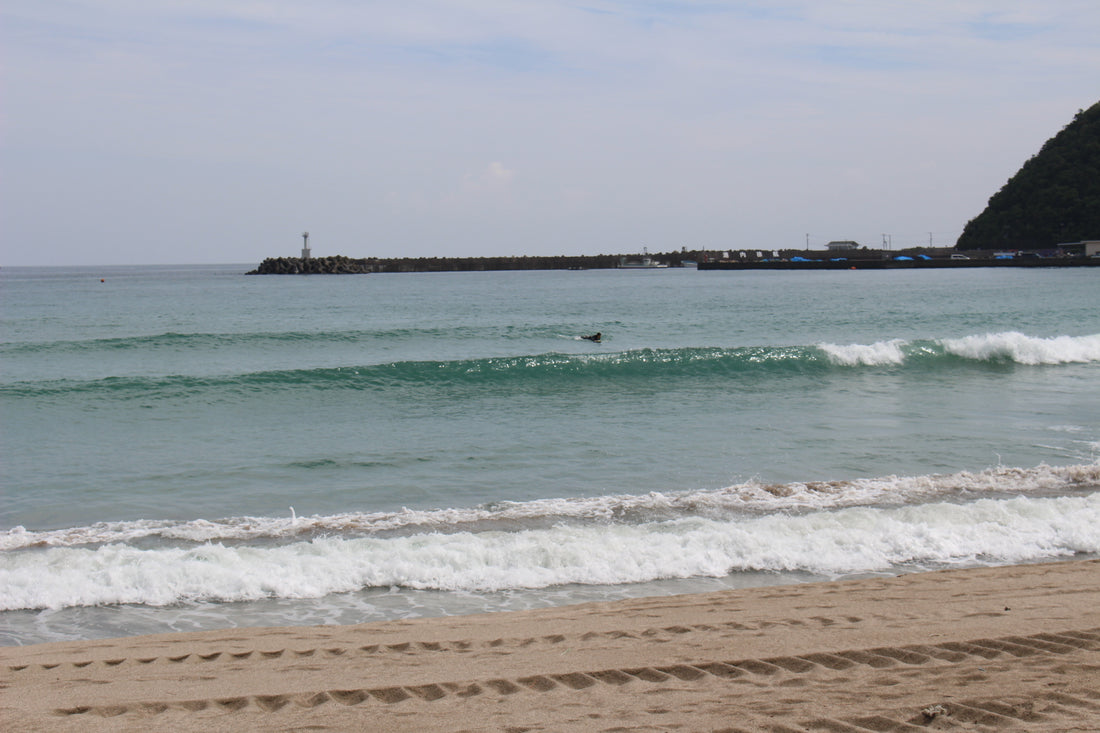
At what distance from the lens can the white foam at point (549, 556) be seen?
659 centimetres

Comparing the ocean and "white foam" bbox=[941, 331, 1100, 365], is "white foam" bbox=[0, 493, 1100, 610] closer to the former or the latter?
the ocean

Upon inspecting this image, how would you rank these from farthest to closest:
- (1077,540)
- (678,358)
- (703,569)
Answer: (678,358)
(1077,540)
(703,569)

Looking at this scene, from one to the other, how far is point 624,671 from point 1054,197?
355 ft

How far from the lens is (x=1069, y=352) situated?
21250 mm

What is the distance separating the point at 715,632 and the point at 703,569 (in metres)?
1.89

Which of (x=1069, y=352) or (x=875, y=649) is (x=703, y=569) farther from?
(x=1069, y=352)

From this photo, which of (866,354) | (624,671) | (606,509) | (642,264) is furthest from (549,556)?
(642,264)

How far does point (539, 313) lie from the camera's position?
142ft

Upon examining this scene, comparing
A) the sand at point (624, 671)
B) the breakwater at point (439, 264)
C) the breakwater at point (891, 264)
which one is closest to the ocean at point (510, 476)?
the sand at point (624, 671)

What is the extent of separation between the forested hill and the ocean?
279 feet

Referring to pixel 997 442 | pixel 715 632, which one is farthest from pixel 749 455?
pixel 715 632

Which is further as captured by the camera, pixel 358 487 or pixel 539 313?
pixel 539 313

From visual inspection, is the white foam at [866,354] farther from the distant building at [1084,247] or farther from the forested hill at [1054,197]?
the forested hill at [1054,197]

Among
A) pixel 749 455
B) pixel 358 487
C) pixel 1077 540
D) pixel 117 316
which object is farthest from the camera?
pixel 117 316
